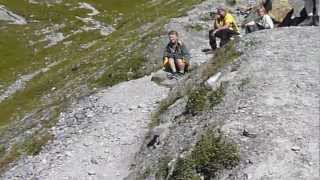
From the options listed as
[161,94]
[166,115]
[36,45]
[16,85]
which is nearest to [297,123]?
[166,115]

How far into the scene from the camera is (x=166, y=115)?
29469 mm

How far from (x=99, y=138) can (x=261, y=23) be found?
1085 cm

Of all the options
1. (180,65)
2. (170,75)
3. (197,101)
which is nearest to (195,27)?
(170,75)

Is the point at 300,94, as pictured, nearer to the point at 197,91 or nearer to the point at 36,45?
the point at 197,91

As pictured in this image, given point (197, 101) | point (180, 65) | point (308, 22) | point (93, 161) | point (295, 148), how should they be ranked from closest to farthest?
1. point (295, 148)
2. point (197, 101)
3. point (93, 161)
4. point (308, 22)
5. point (180, 65)

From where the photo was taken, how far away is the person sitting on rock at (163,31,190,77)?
33.8 meters

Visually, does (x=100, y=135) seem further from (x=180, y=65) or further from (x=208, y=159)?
(x=208, y=159)

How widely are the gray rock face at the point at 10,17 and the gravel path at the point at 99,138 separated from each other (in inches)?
3378

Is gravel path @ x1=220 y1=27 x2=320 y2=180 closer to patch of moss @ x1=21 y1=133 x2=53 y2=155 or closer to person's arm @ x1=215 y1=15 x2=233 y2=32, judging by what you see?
person's arm @ x1=215 y1=15 x2=233 y2=32

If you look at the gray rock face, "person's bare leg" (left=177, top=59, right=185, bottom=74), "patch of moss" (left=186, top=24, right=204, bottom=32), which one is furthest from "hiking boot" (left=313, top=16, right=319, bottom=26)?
the gray rock face

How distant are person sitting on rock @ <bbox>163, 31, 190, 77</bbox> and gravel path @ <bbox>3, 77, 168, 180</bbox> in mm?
1385

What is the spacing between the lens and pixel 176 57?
3412cm

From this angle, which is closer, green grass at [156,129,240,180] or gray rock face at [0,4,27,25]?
green grass at [156,129,240,180]

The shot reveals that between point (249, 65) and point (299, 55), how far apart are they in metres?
2.15
